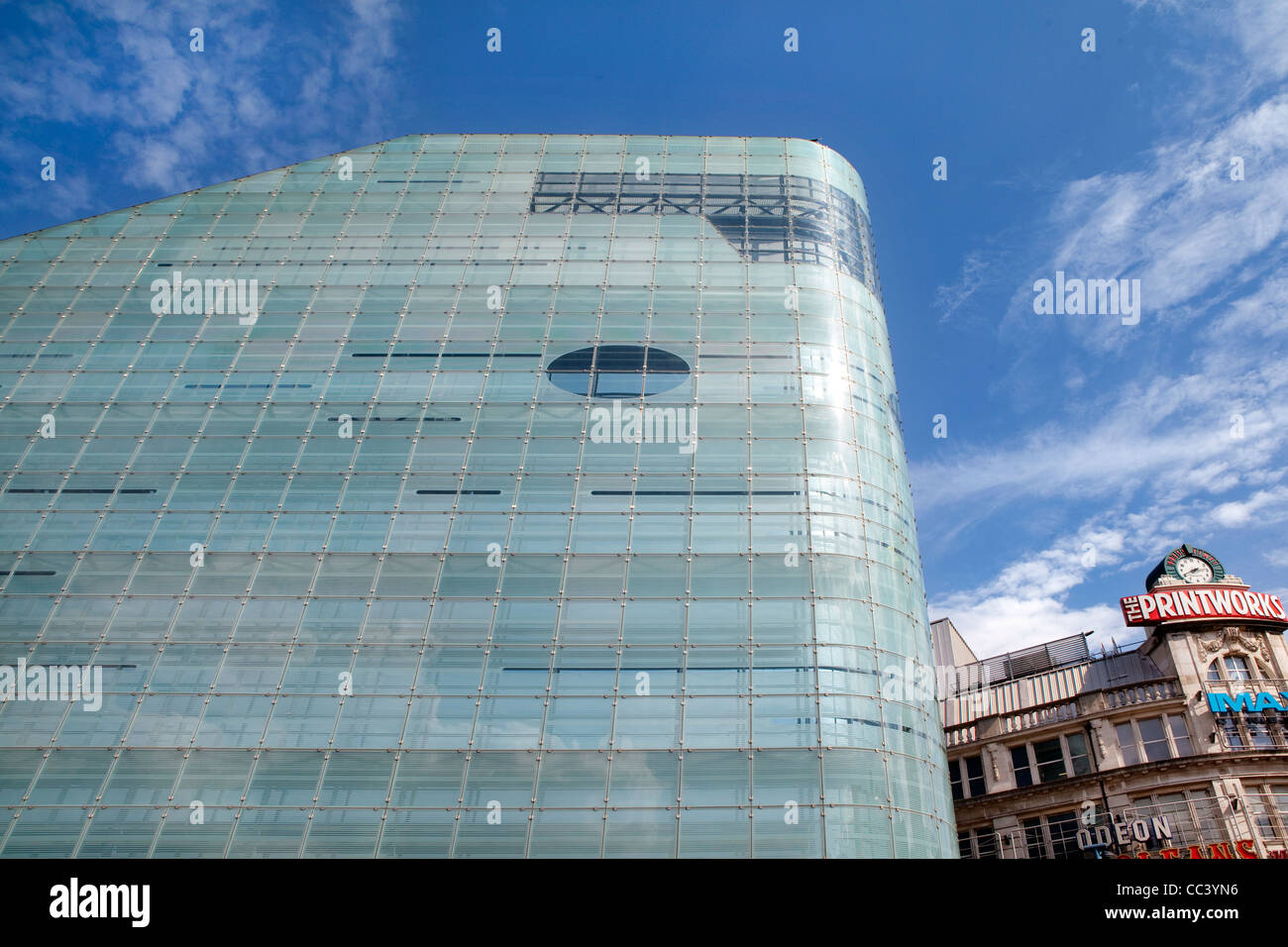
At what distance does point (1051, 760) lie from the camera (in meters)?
35.4

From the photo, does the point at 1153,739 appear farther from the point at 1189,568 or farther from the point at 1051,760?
the point at 1189,568

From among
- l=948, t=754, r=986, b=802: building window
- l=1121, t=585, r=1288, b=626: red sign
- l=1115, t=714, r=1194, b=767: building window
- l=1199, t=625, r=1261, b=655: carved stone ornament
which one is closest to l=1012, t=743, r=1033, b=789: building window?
l=948, t=754, r=986, b=802: building window

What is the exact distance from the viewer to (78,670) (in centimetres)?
2295

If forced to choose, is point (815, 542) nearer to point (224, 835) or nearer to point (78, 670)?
point (224, 835)

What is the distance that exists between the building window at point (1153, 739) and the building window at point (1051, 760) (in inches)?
57.3

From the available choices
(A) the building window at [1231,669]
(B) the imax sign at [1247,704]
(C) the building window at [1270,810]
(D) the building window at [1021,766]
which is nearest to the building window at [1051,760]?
(D) the building window at [1021,766]

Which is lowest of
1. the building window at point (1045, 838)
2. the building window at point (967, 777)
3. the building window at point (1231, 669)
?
the building window at point (1045, 838)

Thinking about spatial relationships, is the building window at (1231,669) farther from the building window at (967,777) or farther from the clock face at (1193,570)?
the building window at (967,777)

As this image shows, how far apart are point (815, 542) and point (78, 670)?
2045 centimetres

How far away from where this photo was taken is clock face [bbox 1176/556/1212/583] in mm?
37125

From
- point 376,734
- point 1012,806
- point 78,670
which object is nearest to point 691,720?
point 376,734

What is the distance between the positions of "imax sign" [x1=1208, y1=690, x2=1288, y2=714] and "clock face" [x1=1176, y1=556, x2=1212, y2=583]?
5898mm

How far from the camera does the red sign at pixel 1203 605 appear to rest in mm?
34844

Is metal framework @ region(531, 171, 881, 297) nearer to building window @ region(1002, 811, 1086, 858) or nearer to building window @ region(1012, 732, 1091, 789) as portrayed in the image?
building window @ region(1012, 732, 1091, 789)
